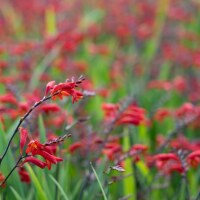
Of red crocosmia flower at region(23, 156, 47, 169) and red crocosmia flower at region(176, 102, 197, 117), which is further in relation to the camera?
red crocosmia flower at region(176, 102, 197, 117)

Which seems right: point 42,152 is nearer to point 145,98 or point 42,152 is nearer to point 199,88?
point 145,98

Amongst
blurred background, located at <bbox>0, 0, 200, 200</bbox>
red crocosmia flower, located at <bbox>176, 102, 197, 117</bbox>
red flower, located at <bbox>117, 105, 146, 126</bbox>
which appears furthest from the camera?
red crocosmia flower, located at <bbox>176, 102, 197, 117</bbox>

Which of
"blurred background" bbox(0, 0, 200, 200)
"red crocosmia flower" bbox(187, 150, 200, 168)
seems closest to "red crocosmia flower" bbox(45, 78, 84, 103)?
"blurred background" bbox(0, 0, 200, 200)

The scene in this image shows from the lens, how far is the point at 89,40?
6758 millimetres

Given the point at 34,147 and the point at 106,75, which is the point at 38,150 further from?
the point at 106,75

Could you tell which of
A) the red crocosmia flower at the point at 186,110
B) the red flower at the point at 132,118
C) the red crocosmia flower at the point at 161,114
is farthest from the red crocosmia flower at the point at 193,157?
the red crocosmia flower at the point at 161,114

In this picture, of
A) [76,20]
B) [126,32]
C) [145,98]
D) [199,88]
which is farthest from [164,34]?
[145,98]

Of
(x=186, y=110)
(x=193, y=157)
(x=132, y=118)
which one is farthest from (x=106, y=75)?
(x=193, y=157)

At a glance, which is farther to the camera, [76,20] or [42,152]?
[76,20]

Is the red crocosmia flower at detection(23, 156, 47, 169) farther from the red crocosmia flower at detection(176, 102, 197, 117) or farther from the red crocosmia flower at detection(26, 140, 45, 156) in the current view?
the red crocosmia flower at detection(176, 102, 197, 117)

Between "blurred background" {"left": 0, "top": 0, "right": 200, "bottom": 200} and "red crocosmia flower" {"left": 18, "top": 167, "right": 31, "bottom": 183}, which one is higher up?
"blurred background" {"left": 0, "top": 0, "right": 200, "bottom": 200}

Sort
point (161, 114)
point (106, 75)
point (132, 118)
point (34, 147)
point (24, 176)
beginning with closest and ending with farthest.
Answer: point (34, 147) < point (24, 176) < point (132, 118) < point (161, 114) < point (106, 75)

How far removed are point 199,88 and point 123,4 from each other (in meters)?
3.55

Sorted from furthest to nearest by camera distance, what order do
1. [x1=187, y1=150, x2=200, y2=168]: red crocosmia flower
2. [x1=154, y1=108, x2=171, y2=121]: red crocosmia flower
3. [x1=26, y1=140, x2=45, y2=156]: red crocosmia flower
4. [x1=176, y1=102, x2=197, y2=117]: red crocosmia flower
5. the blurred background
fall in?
[x1=154, y1=108, x2=171, y2=121]: red crocosmia flower < [x1=176, y1=102, x2=197, y2=117]: red crocosmia flower < the blurred background < [x1=187, y1=150, x2=200, y2=168]: red crocosmia flower < [x1=26, y1=140, x2=45, y2=156]: red crocosmia flower
